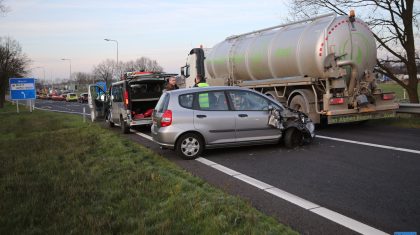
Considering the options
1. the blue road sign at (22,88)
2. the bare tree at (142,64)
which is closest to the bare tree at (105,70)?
the bare tree at (142,64)

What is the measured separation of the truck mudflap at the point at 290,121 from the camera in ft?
28.5

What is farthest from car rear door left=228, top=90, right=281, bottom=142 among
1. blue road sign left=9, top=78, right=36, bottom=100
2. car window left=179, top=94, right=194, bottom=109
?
blue road sign left=9, top=78, right=36, bottom=100

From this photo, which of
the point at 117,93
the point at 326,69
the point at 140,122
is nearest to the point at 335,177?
the point at 326,69

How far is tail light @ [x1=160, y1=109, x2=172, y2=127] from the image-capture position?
26.9 ft

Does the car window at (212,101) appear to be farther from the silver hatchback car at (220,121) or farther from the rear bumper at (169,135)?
the rear bumper at (169,135)

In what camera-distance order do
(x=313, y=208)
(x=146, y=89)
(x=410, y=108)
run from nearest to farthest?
(x=313, y=208) → (x=410, y=108) → (x=146, y=89)

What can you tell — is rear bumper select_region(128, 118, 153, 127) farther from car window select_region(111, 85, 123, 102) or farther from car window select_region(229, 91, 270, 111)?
car window select_region(229, 91, 270, 111)

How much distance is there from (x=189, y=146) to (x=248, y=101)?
1.73 metres

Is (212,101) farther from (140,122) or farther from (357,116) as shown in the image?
(140,122)

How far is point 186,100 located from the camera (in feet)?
27.7

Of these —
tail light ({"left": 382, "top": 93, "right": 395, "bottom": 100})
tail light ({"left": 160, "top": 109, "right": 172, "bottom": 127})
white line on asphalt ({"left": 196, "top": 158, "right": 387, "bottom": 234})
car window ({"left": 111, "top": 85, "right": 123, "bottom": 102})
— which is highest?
car window ({"left": 111, "top": 85, "right": 123, "bottom": 102})

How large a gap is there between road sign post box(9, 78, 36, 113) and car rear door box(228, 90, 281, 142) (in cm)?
2706

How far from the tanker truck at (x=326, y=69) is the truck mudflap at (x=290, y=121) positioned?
1984 mm

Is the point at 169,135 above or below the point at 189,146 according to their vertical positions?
above
